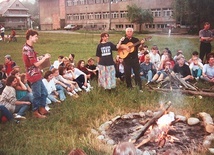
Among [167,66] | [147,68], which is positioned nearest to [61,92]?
[147,68]

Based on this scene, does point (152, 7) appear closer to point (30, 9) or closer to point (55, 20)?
point (55, 20)

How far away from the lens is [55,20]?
Result: 411cm

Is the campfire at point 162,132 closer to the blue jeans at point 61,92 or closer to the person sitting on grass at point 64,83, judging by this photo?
the blue jeans at point 61,92

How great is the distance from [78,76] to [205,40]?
232cm

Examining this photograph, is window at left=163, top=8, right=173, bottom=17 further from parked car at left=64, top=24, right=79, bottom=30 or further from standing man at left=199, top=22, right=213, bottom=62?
parked car at left=64, top=24, right=79, bottom=30

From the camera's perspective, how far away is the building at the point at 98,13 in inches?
163

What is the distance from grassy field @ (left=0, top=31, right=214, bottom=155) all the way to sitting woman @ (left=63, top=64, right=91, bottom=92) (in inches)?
6.5

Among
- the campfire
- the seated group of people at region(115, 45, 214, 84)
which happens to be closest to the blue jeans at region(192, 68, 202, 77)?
the seated group of people at region(115, 45, 214, 84)

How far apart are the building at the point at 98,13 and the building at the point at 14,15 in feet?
0.92

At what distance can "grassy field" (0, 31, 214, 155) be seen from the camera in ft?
9.63

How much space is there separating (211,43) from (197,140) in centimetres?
263

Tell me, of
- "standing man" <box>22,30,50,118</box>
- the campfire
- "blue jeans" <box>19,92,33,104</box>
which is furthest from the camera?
"blue jeans" <box>19,92,33,104</box>

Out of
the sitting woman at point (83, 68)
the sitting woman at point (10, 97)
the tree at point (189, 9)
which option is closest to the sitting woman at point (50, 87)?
the sitting woman at point (10, 97)

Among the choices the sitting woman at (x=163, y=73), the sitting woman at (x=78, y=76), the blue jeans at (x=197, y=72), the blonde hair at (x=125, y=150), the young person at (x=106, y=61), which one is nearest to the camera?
the blonde hair at (x=125, y=150)
